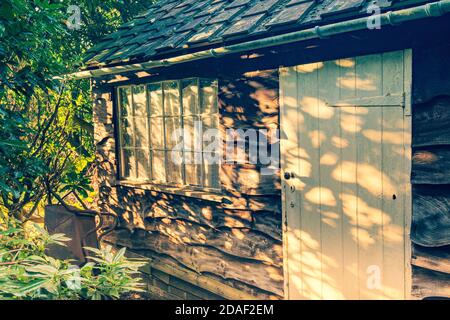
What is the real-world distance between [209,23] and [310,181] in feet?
6.78

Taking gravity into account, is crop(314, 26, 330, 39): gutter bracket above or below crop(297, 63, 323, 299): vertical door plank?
above

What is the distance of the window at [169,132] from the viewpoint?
4957 millimetres

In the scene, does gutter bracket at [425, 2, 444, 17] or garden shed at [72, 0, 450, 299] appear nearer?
gutter bracket at [425, 2, 444, 17]

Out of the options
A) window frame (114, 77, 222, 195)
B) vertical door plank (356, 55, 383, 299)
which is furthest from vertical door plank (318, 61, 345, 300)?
window frame (114, 77, 222, 195)

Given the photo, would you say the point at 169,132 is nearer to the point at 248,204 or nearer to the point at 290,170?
the point at 248,204

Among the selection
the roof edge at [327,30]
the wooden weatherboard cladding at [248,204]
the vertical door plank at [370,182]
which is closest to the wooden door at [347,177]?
the vertical door plank at [370,182]

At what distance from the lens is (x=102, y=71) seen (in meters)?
5.45

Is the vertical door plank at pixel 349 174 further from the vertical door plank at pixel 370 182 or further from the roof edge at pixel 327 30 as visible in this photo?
the roof edge at pixel 327 30

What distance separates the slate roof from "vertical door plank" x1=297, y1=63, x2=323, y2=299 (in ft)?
1.64

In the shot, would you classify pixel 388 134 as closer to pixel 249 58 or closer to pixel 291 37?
pixel 291 37

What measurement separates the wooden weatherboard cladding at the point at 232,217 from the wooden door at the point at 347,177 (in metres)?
0.21

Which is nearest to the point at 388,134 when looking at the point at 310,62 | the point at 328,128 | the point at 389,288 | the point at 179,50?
the point at 328,128

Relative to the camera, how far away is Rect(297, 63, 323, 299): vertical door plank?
387cm

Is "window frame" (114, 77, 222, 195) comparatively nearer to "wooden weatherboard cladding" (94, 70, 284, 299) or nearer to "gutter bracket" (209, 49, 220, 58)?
"wooden weatherboard cladding" (94, 70, 284, 299)
